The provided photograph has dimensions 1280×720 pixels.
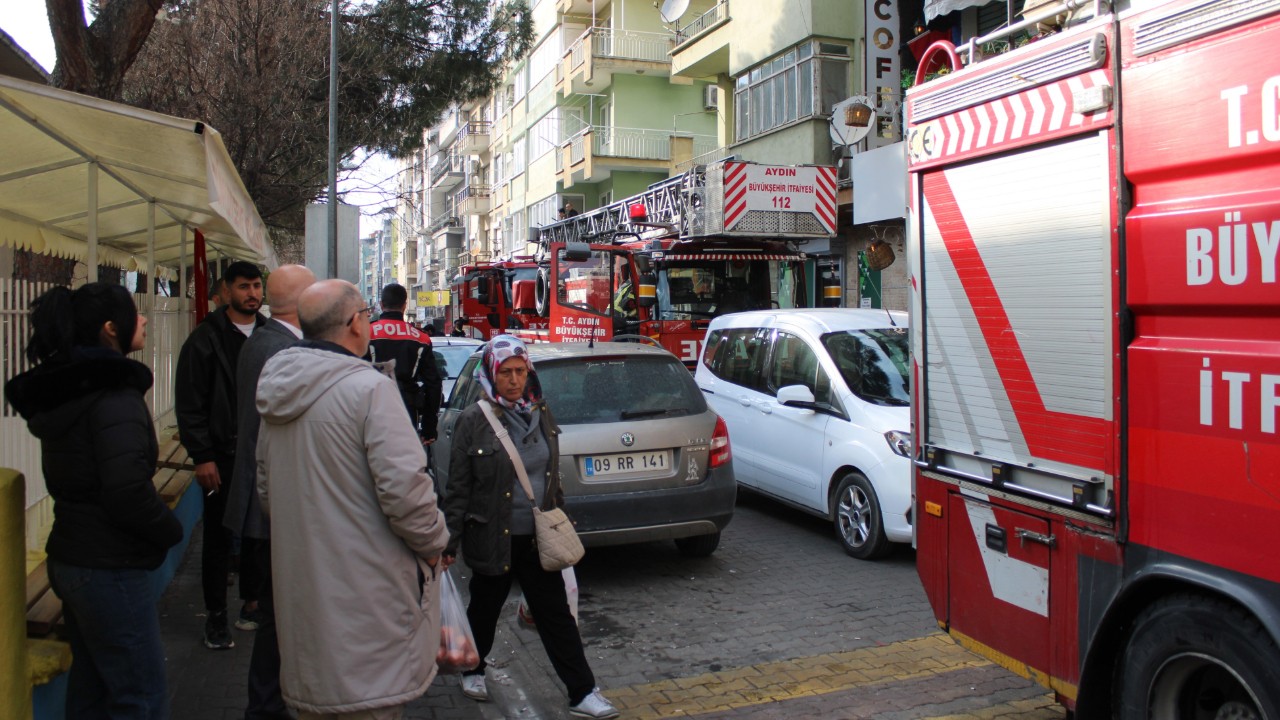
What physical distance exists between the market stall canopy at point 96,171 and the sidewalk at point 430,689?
2281 mm

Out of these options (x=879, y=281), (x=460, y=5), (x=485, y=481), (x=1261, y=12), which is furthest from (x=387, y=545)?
(x=460, y=5)

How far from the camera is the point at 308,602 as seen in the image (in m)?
2.96

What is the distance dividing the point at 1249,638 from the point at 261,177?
48.9 ft

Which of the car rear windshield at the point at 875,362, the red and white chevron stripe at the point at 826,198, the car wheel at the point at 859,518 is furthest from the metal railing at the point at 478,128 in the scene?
the car wheel at the point at 859,518

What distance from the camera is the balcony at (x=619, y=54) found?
103 ft

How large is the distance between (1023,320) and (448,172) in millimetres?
60403

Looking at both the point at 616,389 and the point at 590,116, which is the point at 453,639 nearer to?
the point at 616,389

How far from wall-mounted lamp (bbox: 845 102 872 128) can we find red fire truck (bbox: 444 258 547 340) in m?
6.83

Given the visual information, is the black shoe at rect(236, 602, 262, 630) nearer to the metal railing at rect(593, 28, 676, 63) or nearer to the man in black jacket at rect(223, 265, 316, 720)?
the man in black jacket at rect(223, 265, 316, 720)

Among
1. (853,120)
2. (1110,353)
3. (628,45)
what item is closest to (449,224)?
(628,45)

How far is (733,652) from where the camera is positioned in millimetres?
5367

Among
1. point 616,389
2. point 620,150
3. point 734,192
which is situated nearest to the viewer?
point 616,389

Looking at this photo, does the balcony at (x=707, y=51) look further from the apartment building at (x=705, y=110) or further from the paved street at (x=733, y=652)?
the paved street at (x=733, y=652)

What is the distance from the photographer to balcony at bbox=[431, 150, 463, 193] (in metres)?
61.0
